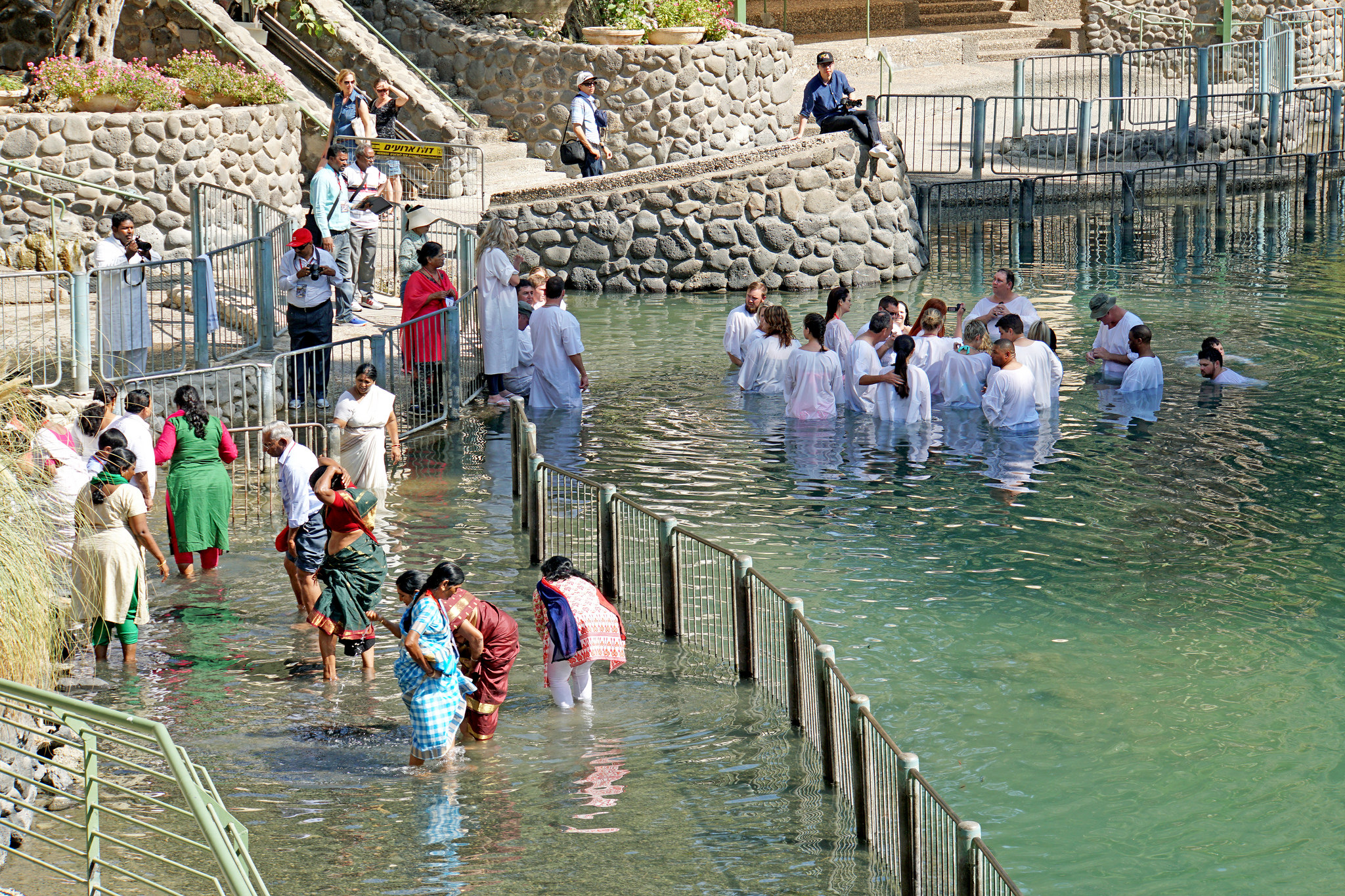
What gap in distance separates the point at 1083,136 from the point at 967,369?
1407cm

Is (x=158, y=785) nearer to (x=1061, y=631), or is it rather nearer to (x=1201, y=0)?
(x=1061, y=631)

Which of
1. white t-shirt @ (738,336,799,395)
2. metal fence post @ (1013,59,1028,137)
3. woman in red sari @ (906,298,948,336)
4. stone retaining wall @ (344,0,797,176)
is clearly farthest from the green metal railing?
metal fence post @ (1013,59,1028,137)

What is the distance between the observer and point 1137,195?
29.6 metres

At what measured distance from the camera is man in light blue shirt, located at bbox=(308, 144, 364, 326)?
58.7 ft

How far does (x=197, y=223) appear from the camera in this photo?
18.0 metres

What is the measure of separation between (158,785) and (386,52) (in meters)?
19.8

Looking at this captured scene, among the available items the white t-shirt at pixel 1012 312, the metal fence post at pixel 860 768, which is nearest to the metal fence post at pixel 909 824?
the metal fence post at pixel 860 768

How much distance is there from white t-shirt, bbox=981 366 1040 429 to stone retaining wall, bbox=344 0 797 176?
11693mm

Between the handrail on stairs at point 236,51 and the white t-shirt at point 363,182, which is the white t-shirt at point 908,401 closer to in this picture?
the white t-shirt at point 363,182

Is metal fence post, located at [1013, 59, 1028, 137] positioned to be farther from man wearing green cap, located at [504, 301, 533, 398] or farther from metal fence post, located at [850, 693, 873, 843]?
metal fence post, located at [850, 693, 873, 843]

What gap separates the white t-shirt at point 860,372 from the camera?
1588 cm

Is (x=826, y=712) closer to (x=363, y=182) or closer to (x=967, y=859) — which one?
(x=967, y=859)

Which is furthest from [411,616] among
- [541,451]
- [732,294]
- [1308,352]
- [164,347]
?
[732,294]

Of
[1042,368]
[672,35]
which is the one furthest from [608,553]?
[672,35]
